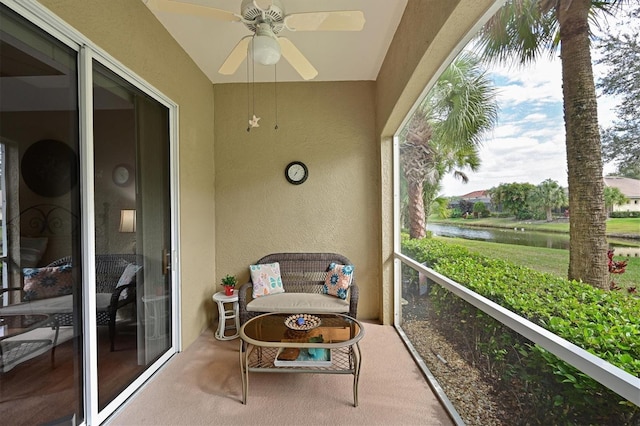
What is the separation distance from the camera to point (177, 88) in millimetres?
2533

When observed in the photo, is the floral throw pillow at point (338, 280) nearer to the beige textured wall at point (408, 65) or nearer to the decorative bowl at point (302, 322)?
the beige textured wall at point (408, 65)

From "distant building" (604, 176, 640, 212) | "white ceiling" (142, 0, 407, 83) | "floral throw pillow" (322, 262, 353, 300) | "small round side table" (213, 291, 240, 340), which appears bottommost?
"small round side table" (213, 291, 240, 340)

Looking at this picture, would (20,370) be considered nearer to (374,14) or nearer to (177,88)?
(177,88)

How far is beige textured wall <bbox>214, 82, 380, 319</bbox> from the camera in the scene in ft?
10.9

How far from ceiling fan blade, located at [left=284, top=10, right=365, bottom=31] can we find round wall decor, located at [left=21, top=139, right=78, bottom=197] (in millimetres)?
1532

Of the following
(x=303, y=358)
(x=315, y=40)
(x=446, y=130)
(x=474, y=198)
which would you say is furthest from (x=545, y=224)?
(x=315, y=40)

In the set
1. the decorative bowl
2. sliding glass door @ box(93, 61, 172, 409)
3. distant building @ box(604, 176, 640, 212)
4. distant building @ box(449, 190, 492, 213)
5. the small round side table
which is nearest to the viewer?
distant building @ box(604, 176, 640, 212)

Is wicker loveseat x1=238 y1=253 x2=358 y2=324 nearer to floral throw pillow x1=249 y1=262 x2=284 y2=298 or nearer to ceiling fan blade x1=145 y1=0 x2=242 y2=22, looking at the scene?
floral throw pillow x1=249 y1=262 x2=284 y2=298

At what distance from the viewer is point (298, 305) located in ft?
8.72

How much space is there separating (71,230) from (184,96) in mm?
1716

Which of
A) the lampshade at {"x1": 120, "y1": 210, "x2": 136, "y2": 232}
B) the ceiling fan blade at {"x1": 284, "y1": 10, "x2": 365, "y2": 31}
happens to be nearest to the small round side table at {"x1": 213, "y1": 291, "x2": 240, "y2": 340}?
the lampshade at {"x1": 120, "y1": 210, "x2": 136, "y2": 232}

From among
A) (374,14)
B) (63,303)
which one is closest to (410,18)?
(374,14)

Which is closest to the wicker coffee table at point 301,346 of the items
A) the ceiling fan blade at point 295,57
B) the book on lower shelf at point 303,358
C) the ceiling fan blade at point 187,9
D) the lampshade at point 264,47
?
the book on lower shelf at point 303,358

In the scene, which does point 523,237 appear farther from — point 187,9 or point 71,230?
point 71,230
